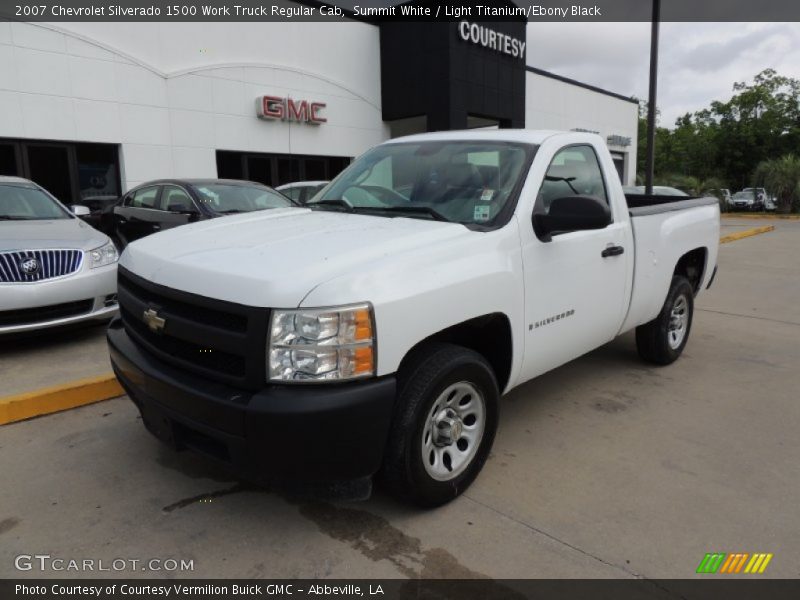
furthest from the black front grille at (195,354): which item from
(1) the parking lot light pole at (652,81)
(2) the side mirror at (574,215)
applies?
(1) the parking lot light pole at (652,81)

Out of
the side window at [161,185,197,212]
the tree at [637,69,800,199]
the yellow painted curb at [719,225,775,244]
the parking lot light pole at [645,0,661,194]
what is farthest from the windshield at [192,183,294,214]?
the tree at [637,69,800,199]

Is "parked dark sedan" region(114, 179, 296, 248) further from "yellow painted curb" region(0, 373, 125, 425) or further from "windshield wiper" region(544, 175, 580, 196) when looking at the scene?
"windshield wiper" region(544, 175, 580, 196)

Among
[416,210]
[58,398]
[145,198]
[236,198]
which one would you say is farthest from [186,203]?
[416,210]

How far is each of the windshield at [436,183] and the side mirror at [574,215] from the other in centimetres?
23

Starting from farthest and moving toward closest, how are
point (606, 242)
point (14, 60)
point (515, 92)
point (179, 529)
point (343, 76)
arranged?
point (515, 92)
point (343, 76)
point (14, 60)
point (606, 242)
point (179, 529)

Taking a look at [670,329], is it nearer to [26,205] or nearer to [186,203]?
[186,203]

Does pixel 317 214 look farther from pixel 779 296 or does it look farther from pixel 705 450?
pixel 779 296

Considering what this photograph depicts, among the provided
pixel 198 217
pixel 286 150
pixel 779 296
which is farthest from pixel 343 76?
pixel 779 296

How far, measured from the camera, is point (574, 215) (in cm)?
313

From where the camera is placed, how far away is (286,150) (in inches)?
674

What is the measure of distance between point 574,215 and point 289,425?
5.99 feet

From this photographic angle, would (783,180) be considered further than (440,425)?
Yes

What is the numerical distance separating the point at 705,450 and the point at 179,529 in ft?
9.77

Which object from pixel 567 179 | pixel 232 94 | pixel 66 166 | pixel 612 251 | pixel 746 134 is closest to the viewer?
pixel 567 179
